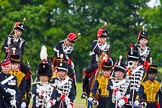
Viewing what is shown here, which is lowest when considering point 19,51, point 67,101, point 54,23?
point 67,101

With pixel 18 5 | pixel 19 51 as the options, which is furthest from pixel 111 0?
pixel 19 51

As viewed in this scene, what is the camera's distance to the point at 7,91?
14.3 meters

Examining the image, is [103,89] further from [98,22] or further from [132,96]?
[98,22]

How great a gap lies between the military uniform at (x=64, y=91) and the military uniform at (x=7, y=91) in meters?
0.83

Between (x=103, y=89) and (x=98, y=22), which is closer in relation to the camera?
(x=103, y=89)

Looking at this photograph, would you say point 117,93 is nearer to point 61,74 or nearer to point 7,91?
point 61,74

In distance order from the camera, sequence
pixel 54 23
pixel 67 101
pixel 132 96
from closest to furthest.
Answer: pixel 67 101
pixel 132 96
pixel 54 23

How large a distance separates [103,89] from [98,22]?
31116mm

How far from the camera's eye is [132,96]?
16594mm

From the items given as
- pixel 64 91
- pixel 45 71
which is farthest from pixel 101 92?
pixel 45 71

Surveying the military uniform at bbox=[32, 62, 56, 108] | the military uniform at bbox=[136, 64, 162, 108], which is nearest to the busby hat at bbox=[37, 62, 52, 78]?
the military uniform at bbox=[32, 62, 56, 108]

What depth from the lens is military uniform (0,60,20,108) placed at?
46.9ft

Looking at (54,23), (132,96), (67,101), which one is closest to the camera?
(67,101)

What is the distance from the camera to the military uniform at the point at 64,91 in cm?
1484
